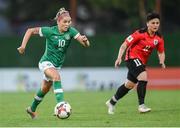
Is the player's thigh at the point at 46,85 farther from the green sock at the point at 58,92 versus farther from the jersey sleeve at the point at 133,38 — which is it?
the jersey sleeve at the point at 133,38

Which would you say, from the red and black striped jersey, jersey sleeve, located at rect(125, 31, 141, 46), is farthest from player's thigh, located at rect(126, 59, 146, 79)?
jersey sleeve, located at rect(125, 31, 141, 46)

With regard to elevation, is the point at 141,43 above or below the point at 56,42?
below

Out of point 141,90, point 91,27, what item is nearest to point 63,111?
point 141,90

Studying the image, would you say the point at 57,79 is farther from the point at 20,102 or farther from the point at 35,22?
the point at 35,22

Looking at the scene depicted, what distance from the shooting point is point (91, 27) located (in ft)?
153

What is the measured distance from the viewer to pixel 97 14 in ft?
152

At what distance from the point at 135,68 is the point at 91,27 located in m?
30.2

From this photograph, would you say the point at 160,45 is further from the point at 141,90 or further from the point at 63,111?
the point at 63,111

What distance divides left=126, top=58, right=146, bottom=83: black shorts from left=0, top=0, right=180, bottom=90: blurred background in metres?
11.8

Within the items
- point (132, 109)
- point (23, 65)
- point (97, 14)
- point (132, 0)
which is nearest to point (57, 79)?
point (132, 109)

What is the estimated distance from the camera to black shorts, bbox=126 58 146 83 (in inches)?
643

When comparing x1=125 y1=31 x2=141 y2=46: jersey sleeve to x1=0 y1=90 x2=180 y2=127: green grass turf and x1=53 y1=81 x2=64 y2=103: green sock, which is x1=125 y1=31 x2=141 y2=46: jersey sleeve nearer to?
x1=0 y1=90 x2=180 y2=127: green grass turf

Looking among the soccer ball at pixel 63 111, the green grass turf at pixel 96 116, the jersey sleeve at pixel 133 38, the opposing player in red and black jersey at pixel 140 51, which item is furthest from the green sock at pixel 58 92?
the jersey sleeve at pixel 133 38

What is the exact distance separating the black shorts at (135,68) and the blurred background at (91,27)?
11.8 meters
